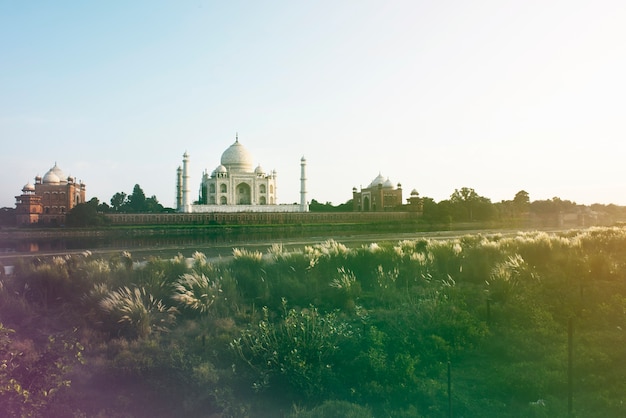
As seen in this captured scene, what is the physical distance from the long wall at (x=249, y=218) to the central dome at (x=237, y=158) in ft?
39.7

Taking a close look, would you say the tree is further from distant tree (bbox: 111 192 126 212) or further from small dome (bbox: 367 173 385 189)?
distant tree (bbox: 111 192 126 212)

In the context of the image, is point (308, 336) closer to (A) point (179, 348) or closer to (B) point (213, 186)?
(A) point (179, 348)

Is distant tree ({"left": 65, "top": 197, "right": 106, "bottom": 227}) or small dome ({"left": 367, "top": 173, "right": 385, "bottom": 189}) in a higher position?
small dome ({"left": 367, "top": 173, "right": 385, "bottom": 189})

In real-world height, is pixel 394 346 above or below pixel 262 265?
below

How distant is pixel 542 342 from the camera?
503 cm

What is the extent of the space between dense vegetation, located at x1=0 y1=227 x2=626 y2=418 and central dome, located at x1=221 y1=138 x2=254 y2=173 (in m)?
49.9

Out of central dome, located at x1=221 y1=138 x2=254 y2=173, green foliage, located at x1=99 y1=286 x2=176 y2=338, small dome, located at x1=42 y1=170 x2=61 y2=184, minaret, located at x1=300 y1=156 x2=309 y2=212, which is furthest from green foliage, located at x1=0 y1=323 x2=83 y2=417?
central dome, located at x1=221 y1=138 x2=254 y2=173

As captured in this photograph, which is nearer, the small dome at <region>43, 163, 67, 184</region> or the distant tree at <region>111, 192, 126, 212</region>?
the small dome at <region>43, 163, 67, 184</region>

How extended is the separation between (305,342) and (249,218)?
42.0 metres

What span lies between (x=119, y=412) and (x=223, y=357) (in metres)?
1.21

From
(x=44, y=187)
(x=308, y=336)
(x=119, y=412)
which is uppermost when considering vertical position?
(x=44, y=187)

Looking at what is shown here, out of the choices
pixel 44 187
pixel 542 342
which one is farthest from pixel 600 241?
pixel 44 187

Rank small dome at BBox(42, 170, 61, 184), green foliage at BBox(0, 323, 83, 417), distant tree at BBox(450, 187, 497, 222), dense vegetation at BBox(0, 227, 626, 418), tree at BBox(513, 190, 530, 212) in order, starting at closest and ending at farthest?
1. green foliage at BBox(0, 323, 83, 417)
2. dense vegetation at BBox(0, 227, 626, 418)
3. small dome at BBox(42, 170, 61, 184)
4. distant tree at BBox(450, 187, 497, 222)
5. tree at BBox(513, 190, 530, 212)

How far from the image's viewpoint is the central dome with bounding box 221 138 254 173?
57.6 meters
